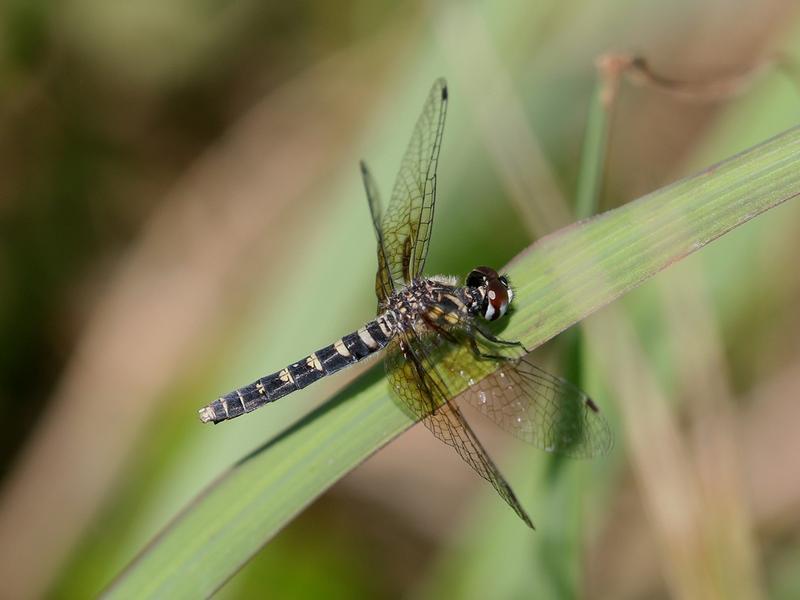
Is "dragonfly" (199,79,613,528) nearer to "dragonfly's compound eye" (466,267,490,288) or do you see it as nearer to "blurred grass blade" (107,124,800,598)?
"dragonfly's compound eye" (466,267,490,288)

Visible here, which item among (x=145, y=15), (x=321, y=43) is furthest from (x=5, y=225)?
(x=321, y=43)

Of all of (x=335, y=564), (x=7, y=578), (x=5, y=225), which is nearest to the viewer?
(x=335, y=564)

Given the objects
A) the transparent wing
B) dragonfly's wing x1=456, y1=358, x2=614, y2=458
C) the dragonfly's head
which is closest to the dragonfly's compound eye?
the dragonfly's head

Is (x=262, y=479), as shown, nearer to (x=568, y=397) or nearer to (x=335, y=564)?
(x=568, y=397)

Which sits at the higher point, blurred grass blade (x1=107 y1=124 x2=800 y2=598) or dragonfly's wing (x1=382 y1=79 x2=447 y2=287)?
dragonfly's wing (x1=382 y1=79 x2=447 y2=287)

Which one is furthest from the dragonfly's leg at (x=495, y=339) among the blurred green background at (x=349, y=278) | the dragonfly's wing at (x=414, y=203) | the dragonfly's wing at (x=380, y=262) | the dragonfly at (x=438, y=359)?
the dragonfly's wing at (x=414, y=203)

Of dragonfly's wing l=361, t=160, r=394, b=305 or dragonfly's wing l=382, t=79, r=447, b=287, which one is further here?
dragonfly's wing l=382, t=79, r=447, b=287

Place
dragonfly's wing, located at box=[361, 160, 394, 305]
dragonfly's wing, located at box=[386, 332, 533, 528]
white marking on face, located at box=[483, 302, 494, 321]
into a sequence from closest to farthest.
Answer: dragonfly's wing, located at box=[386, 332, 533, 528]
white marking on face, located at box=[483, 302, 494, 321]
dragonfly's wing, located at box=[361, 160, 394, 305]
